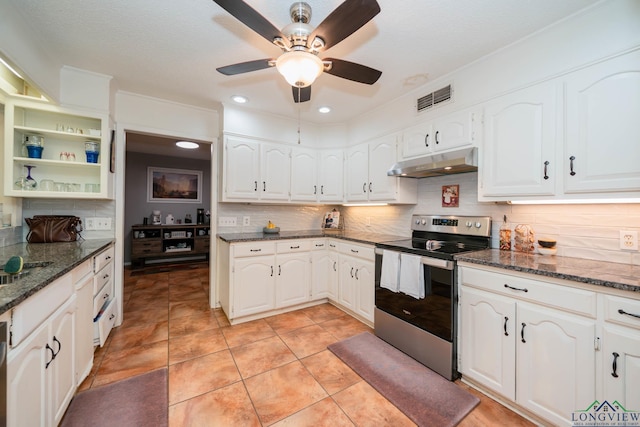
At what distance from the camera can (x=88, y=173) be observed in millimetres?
2531

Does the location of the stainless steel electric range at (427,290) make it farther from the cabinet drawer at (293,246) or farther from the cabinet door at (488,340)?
the cabinet drawer at (293,246)

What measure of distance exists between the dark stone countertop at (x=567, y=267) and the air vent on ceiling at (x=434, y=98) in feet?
4.61

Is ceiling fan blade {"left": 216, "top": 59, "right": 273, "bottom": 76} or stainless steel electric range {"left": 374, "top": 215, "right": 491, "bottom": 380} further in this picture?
stainless steel electric range {"left": 374, "top": 215, "right": 491, "bottom": 380}

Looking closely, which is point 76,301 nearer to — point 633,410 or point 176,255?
point 633,410

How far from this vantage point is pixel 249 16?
1233 millimetres

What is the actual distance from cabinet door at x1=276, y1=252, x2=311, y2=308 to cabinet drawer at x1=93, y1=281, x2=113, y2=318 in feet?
5.15

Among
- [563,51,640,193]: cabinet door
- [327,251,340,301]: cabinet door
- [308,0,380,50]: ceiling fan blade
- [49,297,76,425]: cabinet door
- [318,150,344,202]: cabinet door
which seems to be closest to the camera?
[308,0,380,50]: ceiling fan blade

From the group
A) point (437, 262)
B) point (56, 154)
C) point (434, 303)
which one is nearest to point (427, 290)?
point (434, 303)

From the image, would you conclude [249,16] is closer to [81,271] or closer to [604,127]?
[81,271]

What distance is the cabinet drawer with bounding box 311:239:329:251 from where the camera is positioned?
10.3 ft

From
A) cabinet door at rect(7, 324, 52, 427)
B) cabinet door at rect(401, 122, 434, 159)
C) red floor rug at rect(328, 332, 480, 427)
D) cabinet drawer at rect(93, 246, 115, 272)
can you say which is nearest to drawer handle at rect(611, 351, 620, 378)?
red floor rug at rect(328, 332, 480, 427)

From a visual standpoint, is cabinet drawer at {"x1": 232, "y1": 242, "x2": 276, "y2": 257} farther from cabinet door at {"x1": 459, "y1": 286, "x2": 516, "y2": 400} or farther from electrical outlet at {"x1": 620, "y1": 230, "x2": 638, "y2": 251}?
electrical outlet at {"x1": 620, "y1": 230, "x2": 638, "y2": 251}

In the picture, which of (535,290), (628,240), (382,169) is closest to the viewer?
(535,290)

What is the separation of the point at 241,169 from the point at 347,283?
5.97 ft
